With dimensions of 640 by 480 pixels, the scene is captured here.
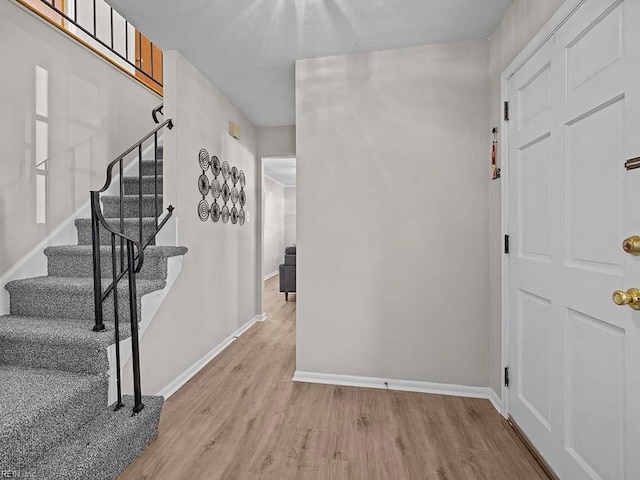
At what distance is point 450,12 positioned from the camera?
201cm

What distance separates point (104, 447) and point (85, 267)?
131 centimetres

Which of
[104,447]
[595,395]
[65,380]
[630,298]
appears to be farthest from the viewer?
[65,380]

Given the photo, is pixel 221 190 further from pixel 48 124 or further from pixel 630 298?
pixel 630 298

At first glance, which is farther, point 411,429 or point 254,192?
point 254,192

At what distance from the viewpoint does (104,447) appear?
143cm

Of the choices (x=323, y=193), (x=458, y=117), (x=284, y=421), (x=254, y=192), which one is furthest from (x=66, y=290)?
(x=458, y=117)

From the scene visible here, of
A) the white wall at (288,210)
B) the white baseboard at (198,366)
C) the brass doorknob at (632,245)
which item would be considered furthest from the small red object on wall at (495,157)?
the white wall at (288,210)

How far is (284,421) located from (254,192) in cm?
286

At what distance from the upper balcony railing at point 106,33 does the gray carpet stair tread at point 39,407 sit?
2301 mm

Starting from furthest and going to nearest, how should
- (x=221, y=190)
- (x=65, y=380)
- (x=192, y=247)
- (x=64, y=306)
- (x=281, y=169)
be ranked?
(x=281, y=169), (x=221, y=190), (x=192, y=247), (x=64, y=306), (x=65, y=380)

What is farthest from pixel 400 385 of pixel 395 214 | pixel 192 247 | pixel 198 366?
pixel 192 247

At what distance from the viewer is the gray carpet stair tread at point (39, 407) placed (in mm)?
1223

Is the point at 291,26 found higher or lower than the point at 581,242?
higher

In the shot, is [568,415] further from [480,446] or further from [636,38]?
[636,38]
